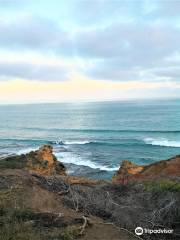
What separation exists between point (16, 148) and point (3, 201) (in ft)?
142

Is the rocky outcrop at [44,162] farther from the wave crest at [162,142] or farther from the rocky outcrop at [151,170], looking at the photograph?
the wave crest at [162,142]

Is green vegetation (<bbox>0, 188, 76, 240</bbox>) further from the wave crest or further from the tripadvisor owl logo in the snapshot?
the wave crest

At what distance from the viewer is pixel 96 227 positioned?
7234 mm

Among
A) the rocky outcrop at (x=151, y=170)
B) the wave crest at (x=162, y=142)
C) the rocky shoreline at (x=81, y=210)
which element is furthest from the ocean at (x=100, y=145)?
A: the rocky shoreline at (x=81, y=210)

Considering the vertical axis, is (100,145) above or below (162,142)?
below

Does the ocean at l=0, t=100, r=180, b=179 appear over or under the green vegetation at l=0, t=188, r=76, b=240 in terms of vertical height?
under

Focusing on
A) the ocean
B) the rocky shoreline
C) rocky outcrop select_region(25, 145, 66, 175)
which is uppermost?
the rocky shoreline

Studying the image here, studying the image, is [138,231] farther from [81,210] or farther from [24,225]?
[24,225]

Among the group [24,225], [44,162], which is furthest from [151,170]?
[24,225]

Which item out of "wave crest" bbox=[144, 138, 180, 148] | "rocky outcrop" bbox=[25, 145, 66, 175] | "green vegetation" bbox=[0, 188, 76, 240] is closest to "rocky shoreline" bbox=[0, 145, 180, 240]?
"green vegetation" bbox=[0, 188, 76, 240]

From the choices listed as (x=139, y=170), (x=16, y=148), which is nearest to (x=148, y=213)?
(x=139, y=170)

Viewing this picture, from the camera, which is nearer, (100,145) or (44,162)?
(44,162)

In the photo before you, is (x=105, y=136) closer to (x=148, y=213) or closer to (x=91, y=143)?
(x=91, y=143)

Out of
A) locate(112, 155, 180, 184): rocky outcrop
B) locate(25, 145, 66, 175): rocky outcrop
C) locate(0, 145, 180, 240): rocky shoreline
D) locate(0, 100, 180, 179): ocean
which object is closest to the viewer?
locate(0, 145, 180, 240): rocky shoreline
